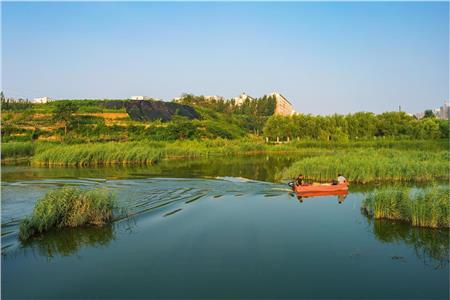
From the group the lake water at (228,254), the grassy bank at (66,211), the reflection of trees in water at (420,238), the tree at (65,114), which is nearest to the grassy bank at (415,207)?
the reflection of trees in water at (420,238)

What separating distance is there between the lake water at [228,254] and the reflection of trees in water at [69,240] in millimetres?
26

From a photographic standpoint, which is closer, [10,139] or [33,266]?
[33,266]

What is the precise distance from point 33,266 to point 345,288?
6.67 meters

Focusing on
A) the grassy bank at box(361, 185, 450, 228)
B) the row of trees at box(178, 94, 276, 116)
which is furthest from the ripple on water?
the row of trees at box(178, 94, 276, 116)

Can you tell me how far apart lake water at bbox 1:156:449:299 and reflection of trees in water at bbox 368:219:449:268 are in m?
0.03

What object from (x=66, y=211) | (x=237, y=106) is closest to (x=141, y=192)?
(x=66, y=211)

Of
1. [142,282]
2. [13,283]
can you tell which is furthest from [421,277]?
[13,283]

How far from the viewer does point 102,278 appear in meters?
8.16

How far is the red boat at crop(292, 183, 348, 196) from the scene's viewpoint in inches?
656

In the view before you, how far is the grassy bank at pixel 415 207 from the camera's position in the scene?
11547 mm

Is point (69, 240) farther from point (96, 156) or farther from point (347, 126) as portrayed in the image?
point (347, 126)

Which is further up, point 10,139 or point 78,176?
point 10,139

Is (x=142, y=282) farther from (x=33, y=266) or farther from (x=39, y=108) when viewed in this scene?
(x=39, y=108)

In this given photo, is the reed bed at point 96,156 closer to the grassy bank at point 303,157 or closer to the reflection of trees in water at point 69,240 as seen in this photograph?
the grassy bank at point 303,157
